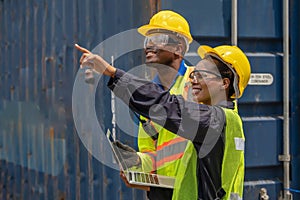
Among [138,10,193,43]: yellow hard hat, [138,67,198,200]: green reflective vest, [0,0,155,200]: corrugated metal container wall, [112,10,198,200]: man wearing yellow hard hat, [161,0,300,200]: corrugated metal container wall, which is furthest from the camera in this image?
[0,0,155,200]: corrugated metal container wall

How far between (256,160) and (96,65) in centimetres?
168

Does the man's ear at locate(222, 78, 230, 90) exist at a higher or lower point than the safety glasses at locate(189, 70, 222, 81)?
lower

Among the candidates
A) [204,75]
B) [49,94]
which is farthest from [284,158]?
[49,94]

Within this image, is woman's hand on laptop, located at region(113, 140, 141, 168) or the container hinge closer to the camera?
woman's hand on laptop, located at region(113, 140, 141, 168)

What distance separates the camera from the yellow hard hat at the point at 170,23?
2980 millimetres

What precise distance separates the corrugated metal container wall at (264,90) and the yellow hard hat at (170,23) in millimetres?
455

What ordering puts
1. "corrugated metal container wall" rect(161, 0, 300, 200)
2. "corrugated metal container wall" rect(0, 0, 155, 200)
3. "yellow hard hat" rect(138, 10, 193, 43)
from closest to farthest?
"yellow hard hat" rect(138, 10, 193, 43), "corrugated metal container wall" rect(161, 0, 300, 200), "corrugated metal container wall" rect(0, 0, 155, 200)

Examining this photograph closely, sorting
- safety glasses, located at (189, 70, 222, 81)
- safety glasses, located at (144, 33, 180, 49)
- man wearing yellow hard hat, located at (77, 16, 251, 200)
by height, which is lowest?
man wearing yellow hard hat, located at (77, 16, 251, 200)

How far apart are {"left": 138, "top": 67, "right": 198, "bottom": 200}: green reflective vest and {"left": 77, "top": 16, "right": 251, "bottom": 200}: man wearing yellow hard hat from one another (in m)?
0.02

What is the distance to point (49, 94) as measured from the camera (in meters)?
4.91

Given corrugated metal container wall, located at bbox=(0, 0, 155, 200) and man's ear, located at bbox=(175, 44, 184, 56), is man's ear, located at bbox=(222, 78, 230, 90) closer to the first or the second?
man's ear, located at bbox=(175, 44, 184, 56)

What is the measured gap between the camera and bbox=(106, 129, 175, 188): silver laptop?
9.11ft

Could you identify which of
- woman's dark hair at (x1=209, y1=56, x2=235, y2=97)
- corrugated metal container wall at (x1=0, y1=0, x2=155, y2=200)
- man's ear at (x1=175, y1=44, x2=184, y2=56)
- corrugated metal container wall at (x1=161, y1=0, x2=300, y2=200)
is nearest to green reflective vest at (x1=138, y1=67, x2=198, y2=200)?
man's ear at (x1=175, y1=44, x2=184, y2=56)

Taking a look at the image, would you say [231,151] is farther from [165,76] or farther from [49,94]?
[49,94]
